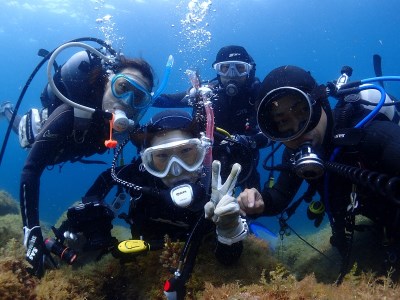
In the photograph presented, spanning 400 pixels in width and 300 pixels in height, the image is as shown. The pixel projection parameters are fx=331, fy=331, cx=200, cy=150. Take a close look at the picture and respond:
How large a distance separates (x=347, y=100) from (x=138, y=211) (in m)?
2.76

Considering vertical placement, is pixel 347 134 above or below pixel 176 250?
above

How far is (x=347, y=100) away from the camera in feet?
12.1

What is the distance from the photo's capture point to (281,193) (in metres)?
4.14

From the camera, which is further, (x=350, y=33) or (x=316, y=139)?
(x=350, y=33)

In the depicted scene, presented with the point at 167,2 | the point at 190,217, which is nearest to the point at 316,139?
the point at 190,217

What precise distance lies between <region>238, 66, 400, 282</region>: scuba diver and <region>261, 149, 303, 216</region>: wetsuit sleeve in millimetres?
322

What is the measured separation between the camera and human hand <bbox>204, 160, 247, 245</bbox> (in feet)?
8.72

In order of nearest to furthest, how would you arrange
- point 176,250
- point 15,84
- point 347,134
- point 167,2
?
point 347,134 < point 176,250 < point 167,2 < point 15,84

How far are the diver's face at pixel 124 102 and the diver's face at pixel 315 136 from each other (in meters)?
2.71

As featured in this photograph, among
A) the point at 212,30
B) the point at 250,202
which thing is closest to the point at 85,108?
the point at 250,202

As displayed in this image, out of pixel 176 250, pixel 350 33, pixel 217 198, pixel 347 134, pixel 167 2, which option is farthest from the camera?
pixel 350 33

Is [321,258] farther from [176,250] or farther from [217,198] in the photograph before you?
[217,198]

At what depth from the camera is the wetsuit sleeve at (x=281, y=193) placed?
4.03 m

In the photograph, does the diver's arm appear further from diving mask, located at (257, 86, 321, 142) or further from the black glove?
the black glove
